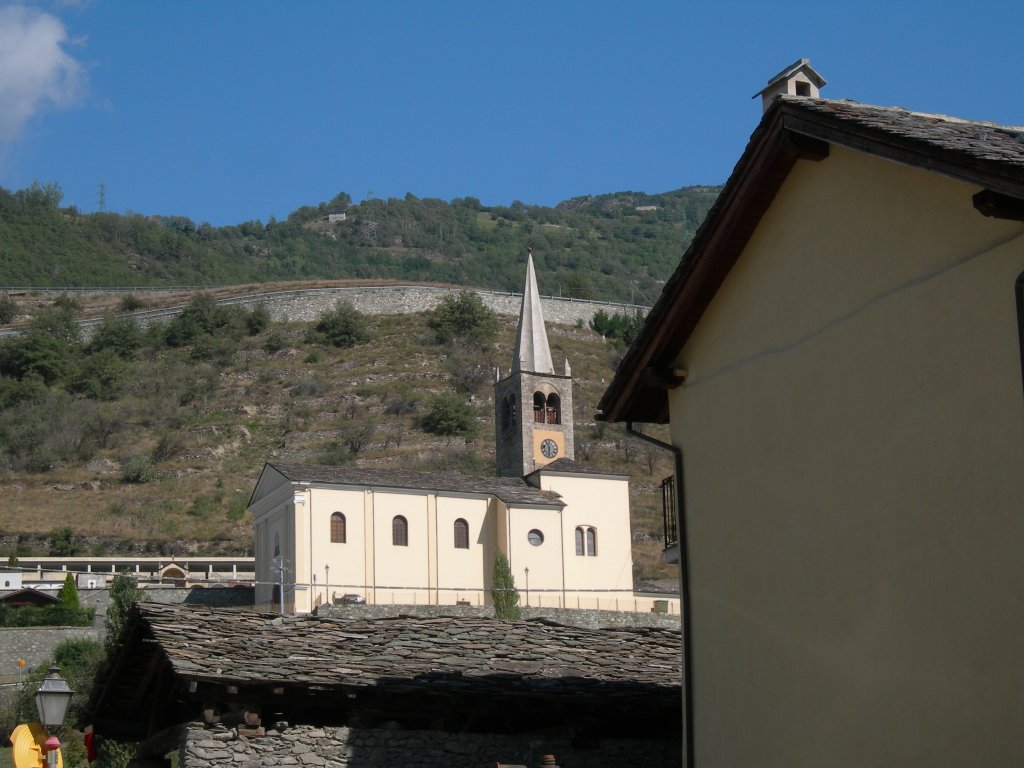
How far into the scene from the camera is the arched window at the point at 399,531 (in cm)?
4844

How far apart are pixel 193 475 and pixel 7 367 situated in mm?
28883

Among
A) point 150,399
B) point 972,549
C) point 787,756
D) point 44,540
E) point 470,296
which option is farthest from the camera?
point 470,296

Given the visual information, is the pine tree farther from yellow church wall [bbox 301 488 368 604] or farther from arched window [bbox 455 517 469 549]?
yellow church wall [bbox 301 488 368 604]

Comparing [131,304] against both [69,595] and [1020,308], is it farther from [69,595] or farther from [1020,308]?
[1020,308]

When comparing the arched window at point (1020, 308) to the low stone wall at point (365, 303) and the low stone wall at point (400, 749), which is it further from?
the low stone wall at point (365, 303)

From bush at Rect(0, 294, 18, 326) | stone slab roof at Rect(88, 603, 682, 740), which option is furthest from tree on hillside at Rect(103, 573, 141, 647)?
bush at Rect(0, 294, 18, 326)

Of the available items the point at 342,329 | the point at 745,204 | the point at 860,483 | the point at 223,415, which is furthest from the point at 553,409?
the point at 860,483

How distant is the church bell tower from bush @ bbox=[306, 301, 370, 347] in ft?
148

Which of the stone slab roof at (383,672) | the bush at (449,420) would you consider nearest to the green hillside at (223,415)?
the bush at (449,420)

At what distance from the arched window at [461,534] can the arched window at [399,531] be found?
6.87 feet

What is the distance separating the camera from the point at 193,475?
84.1 meters

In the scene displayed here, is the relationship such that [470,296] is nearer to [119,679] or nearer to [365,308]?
[365,308]

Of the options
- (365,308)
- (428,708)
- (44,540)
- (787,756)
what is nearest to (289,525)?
(44,540)

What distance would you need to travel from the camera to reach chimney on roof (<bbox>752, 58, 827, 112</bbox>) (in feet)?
35.8
